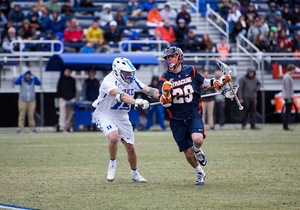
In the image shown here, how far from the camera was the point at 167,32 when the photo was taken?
2234 centimetres

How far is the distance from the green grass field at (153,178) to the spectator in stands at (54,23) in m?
9.65

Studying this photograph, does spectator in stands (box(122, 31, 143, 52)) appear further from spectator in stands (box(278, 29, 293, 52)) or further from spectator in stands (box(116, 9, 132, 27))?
spectator in stands (box(278, 29, 293, 52))

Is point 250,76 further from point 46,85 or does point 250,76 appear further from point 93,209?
Result: point 93,209

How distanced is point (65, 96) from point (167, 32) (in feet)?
22.0

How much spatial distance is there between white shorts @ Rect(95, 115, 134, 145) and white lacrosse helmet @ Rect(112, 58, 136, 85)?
607 millimetres

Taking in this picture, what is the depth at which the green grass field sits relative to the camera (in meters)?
5.64

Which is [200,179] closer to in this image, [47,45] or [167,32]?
[47,45]

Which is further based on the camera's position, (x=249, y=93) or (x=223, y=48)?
(x=223, y=48)

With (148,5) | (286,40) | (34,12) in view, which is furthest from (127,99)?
(286,40)

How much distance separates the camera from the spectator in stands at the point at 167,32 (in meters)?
22.2

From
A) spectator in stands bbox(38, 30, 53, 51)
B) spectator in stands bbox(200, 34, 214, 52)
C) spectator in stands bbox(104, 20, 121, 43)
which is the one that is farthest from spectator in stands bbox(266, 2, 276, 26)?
spectator in stands bbox(38, 30, 53, 51)

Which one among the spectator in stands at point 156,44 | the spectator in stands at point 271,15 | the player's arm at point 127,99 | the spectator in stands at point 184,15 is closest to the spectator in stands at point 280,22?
the spectator in stands at point 271,15

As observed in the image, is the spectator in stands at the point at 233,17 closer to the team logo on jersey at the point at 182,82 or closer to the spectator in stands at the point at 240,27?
the spectator in stands at the point at 240,27

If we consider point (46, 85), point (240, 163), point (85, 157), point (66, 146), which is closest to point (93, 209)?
point (240, 163)
